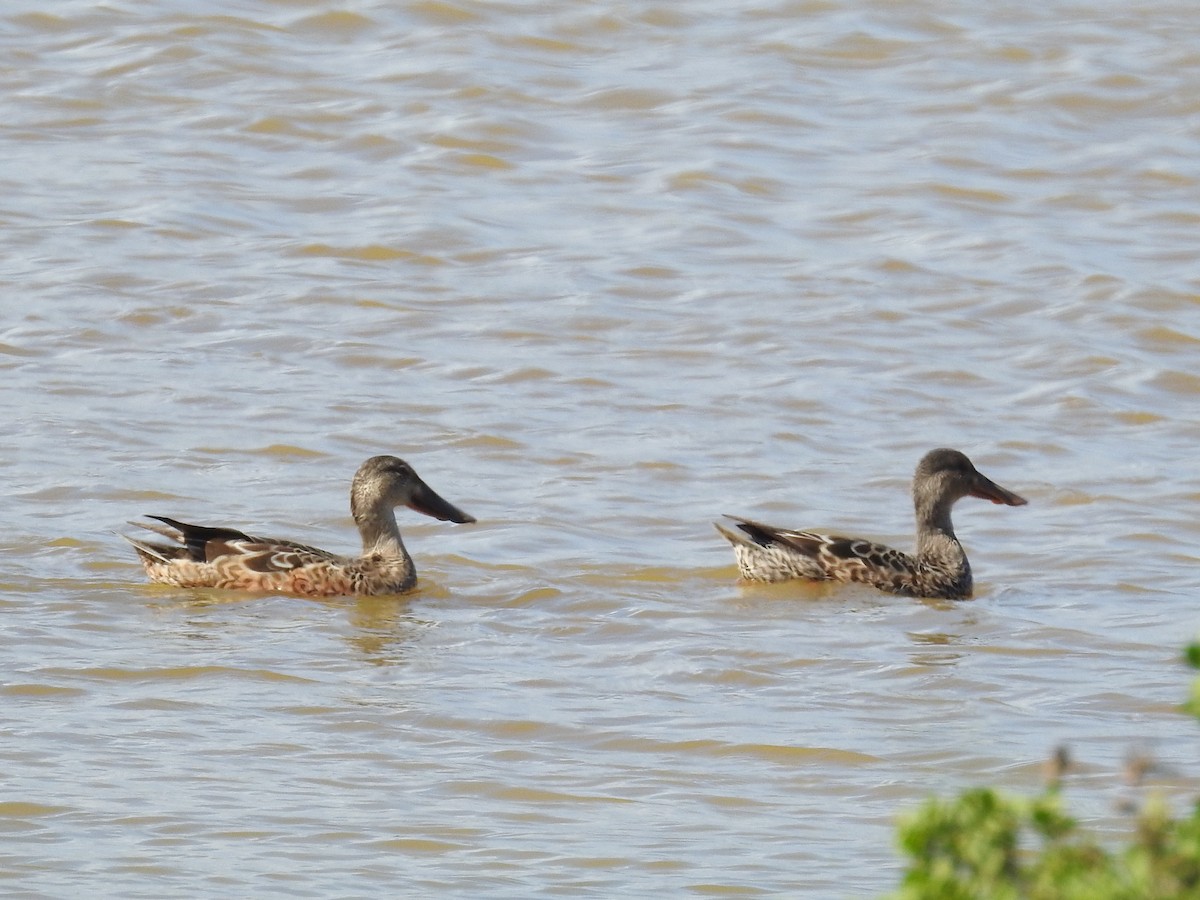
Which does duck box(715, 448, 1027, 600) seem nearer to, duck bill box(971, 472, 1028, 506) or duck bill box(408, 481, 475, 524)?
duck bill box(971, 472, 1028, 506)

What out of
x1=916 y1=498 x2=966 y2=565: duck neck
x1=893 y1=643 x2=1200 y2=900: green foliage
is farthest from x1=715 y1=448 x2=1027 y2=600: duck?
x1=893 y1=643 x2=1200 y2=900: green foliage

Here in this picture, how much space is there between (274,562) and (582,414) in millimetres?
3225

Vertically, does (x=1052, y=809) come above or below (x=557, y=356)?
above

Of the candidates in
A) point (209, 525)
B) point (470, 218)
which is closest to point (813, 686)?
point (209, 525)

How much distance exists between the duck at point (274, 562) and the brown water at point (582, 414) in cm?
17

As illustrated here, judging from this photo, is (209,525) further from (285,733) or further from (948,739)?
(948,739)

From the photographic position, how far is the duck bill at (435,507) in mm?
10609

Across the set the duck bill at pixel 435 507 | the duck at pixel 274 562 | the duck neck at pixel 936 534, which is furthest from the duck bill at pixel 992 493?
the duck at pixel 274 562

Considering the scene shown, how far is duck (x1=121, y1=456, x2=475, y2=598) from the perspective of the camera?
32.5ft

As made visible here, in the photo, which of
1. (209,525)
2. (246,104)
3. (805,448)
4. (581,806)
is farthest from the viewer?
(246,104)

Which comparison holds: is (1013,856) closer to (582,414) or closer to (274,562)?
(274,562)

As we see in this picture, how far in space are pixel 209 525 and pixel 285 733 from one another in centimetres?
350

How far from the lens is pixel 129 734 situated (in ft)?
24.0

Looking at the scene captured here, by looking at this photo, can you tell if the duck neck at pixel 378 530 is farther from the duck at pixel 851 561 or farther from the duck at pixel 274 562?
the duck at pixel 851 561
